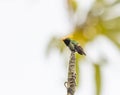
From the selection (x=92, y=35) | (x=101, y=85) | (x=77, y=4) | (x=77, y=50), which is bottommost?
(x=77, y=50)

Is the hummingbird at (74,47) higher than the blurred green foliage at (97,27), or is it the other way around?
the blurred green foliage at (97,27)

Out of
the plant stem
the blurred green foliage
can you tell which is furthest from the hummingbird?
the blurred green foliage

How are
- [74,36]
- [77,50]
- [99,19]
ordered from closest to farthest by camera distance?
[77,50] < [74,36] < [99,19]

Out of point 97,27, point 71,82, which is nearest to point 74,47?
point 71,82

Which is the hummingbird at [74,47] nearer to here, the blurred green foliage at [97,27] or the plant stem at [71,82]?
the plant stem at [71,82]

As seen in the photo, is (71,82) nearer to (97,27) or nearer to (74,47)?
(74,47)

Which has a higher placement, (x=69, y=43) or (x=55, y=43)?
(x=55, y=43)

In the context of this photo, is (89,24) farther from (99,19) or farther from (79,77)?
(79,77)

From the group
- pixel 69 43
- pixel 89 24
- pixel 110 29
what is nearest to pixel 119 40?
pixel 110 29

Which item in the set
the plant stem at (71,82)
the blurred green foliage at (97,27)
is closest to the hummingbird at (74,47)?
the plant stem at (71,82)
